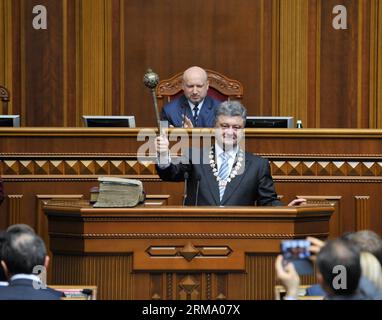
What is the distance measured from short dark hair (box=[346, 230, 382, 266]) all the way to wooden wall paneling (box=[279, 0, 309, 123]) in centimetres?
655

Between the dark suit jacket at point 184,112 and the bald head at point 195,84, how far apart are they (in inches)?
2.9

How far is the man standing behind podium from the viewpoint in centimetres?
746

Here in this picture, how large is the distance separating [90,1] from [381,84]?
2956 millimetres

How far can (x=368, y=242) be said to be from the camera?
5035mm

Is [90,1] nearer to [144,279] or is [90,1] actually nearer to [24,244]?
[144,279]

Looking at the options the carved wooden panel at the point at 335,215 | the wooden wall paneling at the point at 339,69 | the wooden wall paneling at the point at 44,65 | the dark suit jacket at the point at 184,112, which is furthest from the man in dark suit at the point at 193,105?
the wooden wall paneling at the point at 339,69

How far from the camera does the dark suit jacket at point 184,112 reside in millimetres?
9302

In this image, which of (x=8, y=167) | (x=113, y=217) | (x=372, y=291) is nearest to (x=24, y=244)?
(x=372, y=291)

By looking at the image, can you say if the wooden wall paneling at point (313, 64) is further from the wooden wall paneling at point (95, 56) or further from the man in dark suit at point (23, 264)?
the man in dark suit at point (23, 264)

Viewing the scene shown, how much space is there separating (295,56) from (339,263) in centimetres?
737

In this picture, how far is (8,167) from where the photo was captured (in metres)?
8.85

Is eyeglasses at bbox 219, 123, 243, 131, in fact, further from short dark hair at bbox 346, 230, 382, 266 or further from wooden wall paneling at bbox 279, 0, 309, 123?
wooden wall paneling at bbox 279, 0, 309, 123

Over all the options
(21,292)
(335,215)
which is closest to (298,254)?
(21,292)

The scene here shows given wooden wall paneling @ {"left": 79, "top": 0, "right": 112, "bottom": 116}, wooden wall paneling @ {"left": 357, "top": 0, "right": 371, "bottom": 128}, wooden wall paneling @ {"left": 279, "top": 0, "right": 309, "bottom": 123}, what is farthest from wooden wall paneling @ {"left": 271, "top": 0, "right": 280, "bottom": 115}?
wooden wall paneling @ {"left": 79, "top": 0, "right": 112, "bottom": 116}
